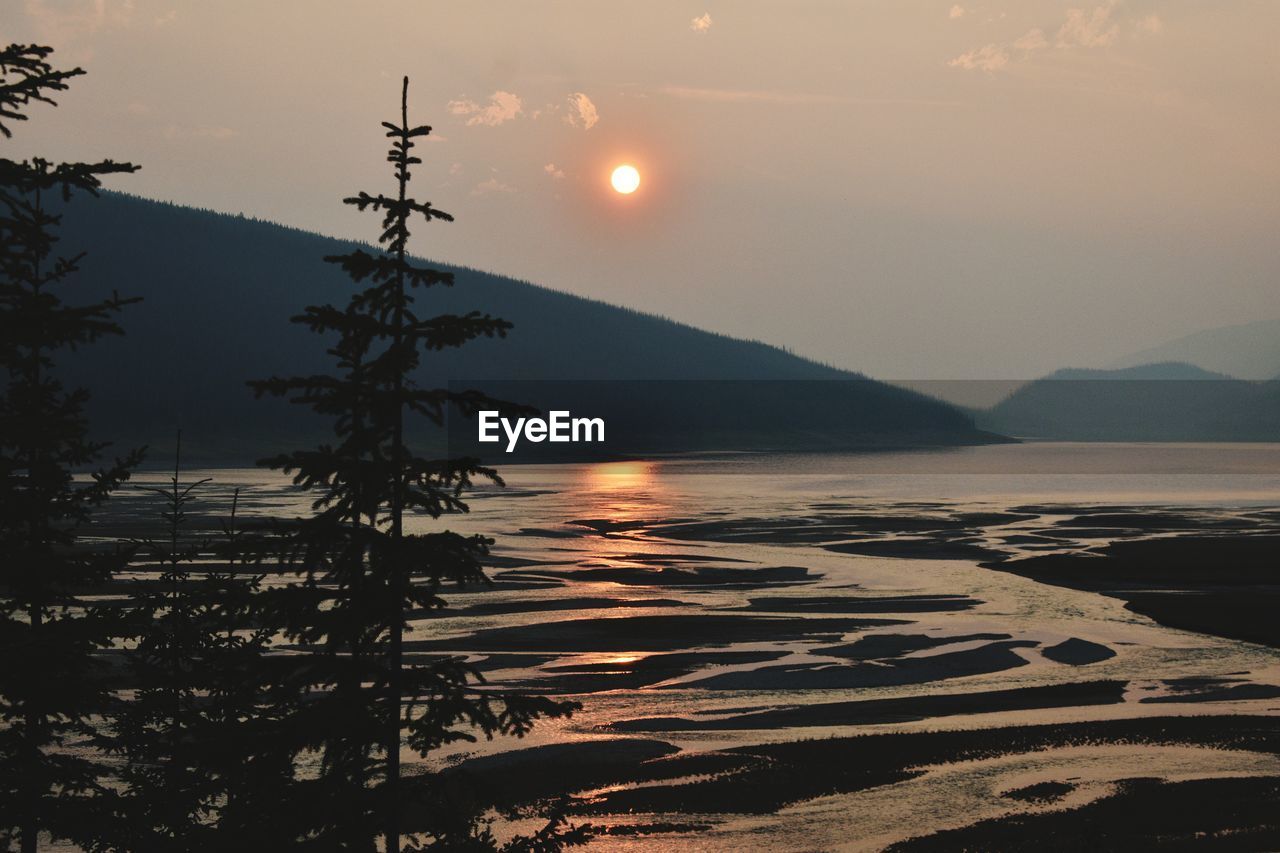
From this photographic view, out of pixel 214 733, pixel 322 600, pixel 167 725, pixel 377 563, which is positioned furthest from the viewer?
pixel 167 725

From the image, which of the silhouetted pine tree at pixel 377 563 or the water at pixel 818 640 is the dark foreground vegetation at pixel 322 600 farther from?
the water at pixel 818 640

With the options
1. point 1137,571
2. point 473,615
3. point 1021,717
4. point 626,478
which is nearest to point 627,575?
point 473,615

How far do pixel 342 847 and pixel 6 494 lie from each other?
4.67m

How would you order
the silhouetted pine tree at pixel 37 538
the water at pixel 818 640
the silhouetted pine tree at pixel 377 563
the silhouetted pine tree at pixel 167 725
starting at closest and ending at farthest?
the silhouetted pine tree at pixel 377 563
the silhouetted pine tree at pixel 37 538
the silhouetted pine tree at pixel 167 725
the water at pixel 818 640

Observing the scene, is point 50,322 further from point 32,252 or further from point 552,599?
point 552,599

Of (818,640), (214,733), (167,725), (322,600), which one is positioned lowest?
(818,640)

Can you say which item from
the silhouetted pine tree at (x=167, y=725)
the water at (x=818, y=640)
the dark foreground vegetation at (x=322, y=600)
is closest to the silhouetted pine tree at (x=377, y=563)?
the dark foreground vegetation at (x=322, y=600)

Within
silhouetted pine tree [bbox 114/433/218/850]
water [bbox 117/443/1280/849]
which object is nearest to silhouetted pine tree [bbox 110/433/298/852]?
silhouetted pine tree [bbox 114/433/218/850]

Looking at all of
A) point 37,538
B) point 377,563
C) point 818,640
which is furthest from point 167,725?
point 818,640

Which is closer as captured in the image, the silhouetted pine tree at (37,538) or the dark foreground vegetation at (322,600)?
the dark foreground vegetation at (322,600)

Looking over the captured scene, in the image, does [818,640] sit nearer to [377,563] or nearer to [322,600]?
[322,600]

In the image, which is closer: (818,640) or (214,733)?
(214,733)

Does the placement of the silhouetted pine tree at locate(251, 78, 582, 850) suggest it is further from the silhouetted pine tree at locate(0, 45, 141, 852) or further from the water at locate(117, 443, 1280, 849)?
the water at locate(117, 443, 1280, 849)

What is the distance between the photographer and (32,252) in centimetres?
1244
